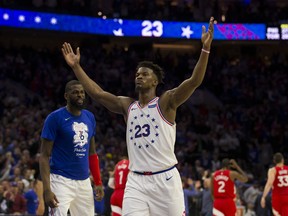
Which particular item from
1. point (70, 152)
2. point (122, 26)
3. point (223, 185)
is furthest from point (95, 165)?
point (122, 26)

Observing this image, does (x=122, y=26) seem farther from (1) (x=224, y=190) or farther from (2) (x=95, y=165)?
(2) (x=95, y=165)

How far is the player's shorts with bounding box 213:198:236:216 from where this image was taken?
13.9 meters

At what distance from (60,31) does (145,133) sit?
21064 mm

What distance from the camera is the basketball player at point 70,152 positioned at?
7.79 meters

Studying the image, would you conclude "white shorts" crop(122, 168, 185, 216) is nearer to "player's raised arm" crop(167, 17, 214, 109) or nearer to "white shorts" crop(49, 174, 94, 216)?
"player's raised arm" crop(167, 17, 214, 109)

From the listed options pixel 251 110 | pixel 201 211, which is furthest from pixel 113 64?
pixel 201 211

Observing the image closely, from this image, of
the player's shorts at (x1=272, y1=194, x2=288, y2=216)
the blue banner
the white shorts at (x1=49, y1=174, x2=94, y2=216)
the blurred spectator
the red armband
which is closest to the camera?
the white shorts at (x1=49, y1=174, x2=94, y2=216)

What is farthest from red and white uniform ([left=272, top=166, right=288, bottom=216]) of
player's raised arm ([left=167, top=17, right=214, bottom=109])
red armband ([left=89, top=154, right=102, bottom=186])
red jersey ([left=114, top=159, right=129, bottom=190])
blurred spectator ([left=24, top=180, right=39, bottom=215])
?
player's raised arm ([left=167, top=17, right=214, bottom=109])

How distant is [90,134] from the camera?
26.6 feet

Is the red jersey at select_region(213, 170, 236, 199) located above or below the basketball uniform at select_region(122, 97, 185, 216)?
below

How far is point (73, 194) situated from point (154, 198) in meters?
1.54

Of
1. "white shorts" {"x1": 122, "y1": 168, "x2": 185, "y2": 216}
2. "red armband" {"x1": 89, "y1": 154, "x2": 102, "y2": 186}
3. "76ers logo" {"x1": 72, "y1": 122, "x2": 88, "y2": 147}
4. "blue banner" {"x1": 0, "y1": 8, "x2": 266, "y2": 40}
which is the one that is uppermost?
"blue banner" {"x1": 0, "y1": 8, "x2": 266, "y2": 40}

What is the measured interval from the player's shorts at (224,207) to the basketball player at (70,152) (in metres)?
6.34

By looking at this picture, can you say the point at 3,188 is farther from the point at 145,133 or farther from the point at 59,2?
the point at 59,2
